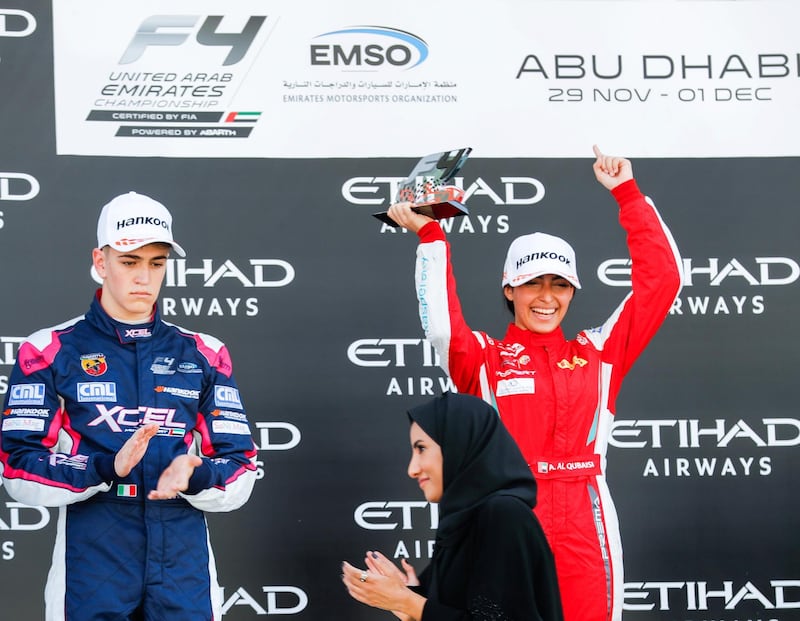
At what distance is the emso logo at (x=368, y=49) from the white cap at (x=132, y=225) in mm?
1256

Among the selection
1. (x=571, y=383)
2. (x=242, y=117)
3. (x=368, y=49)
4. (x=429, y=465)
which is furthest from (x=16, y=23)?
A: (x=429, y=465)

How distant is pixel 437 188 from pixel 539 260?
1.10ft

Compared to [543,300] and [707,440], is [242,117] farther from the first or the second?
[707,440]

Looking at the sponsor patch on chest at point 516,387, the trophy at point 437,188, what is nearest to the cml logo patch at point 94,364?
the trophy at point 437,188

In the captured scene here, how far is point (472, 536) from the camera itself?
1897mm

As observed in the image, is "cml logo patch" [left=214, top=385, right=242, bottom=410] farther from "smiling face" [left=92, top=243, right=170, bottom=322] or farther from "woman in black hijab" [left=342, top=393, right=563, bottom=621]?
"woman in black hijab" [left=342, top=393, right=563, bottom=621]

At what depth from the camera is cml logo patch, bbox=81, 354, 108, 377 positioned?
2.48m

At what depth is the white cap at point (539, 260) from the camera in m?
2.78

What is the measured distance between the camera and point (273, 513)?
3.56 m

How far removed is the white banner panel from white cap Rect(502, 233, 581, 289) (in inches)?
36.3

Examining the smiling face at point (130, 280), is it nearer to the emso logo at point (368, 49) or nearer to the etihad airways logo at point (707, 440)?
the emso logo at point (368, 49)

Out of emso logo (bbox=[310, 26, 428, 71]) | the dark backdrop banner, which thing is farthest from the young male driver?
emso logo (bbox=[310, 26, 428, 71])

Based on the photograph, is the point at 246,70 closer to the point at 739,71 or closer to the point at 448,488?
the point at 739,71

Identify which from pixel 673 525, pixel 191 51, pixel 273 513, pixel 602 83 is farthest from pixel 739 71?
pixel 273 513
